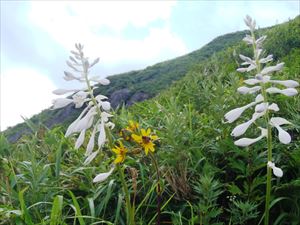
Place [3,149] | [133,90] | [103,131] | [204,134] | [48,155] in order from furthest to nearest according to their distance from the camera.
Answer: [133,90]
[3,149]
[48,155]
[204,134]
[103,131]

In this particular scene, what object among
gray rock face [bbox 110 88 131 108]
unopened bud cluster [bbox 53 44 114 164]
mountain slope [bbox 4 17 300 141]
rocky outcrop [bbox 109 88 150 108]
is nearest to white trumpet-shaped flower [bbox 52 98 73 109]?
unopened bud cluster [bbox 53 44 114 164]

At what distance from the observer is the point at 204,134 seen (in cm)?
375

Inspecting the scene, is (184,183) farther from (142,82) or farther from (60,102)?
(142,82)

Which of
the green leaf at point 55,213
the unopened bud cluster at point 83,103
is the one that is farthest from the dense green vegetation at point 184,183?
the unopened bud cluster at point 83,103

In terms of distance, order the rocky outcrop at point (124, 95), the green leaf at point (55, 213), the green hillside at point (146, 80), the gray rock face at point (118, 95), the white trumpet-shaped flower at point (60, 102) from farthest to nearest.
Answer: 1. the gray rock face at point (118, 95)
2. the rocky outcrop at point (124, 95)
3. the green hillside at point (146, 80)
4. the green leaf at point (55, 213)
5. the white trumpet-shaped flower at point (60, 102)

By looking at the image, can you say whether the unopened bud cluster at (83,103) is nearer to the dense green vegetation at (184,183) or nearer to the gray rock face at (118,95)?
the dense green vegetation at (184,183)

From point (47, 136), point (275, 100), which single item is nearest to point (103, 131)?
point (275, 100)

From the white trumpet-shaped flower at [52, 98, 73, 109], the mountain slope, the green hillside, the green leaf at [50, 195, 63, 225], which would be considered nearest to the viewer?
the white trumpet-shaped flower at [52, 98, 73, 109]

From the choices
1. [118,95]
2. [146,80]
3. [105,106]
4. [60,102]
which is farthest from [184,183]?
[146,80]

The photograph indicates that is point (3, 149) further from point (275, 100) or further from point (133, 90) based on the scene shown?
point (133, 90)

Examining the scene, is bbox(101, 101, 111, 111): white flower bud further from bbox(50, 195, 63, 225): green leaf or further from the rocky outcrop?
the rocky outcrop

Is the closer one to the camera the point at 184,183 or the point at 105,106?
the point at 105,106

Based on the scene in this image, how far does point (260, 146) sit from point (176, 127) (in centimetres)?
60

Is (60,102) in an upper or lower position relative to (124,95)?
upper
